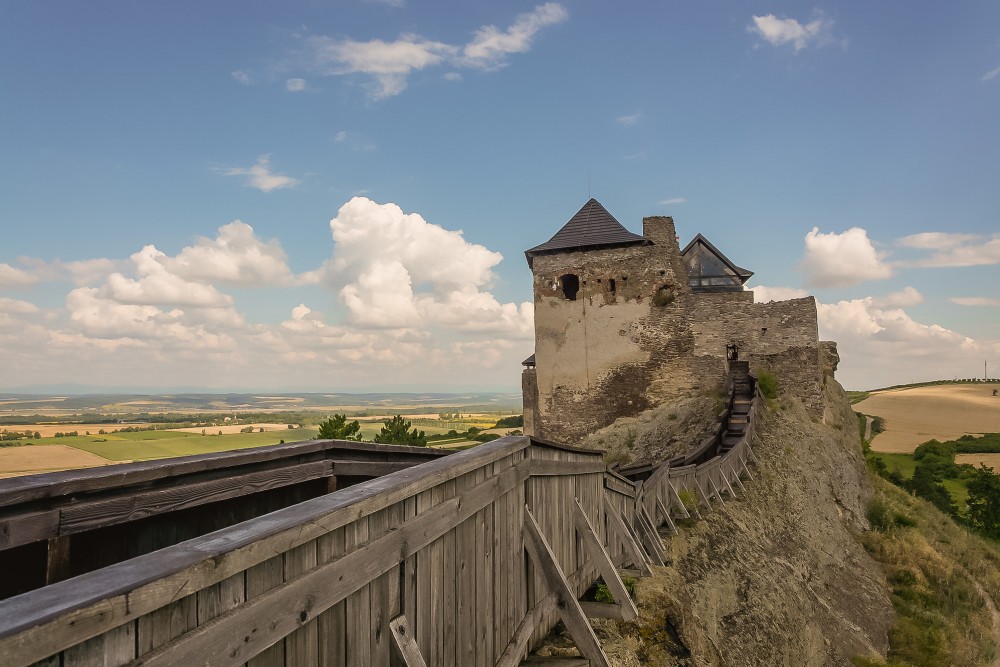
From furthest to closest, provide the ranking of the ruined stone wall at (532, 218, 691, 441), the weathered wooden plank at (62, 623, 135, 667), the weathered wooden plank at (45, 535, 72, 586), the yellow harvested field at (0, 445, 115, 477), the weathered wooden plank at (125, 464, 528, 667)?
the ruined stone wall at (532, 218, 691, 441)
the yellow harvested field at (0, 445, 115, 477)
the weathered wooden plank at (45, 535, 72, 586)
the weathered wooden plank at (125, 464, 528, 667)
the weathered wooden plank at (62, 623, 135, 667)

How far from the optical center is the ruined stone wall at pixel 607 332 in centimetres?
2528

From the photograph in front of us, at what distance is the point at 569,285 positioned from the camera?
1057 inches

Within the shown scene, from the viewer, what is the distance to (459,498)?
434 centimetres

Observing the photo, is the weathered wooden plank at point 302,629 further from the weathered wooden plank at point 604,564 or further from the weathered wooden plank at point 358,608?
the weathered wooden plank at point 604,564

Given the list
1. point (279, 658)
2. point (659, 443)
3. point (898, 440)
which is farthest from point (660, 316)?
point (898, 440)

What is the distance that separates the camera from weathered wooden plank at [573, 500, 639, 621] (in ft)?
24.7

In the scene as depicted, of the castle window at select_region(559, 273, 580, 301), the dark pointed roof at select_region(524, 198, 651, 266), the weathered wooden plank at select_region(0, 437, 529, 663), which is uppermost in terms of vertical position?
the dark pointed roof at select_region(524, 198, 651, 266)

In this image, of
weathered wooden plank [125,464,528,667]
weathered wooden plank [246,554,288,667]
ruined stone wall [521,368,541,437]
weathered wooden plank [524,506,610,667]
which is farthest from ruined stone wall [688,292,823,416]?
weathered wooden plank [246,554,288,667]

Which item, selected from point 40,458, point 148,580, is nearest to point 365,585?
point 148,580

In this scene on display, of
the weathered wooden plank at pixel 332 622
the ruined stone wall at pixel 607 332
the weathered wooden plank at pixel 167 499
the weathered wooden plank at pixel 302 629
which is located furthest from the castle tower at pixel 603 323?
the weathered wooden plank at pixel 302 629

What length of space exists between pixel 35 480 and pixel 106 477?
0.35m

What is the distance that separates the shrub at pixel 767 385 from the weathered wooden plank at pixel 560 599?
2094cm

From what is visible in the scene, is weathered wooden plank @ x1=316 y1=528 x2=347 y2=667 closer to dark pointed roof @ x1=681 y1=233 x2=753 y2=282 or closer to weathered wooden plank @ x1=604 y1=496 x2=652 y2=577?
weathered wooden plank @ x1=604 y1=496 x2=652 y2=577

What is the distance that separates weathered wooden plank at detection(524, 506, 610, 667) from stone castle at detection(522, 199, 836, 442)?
749 inches
